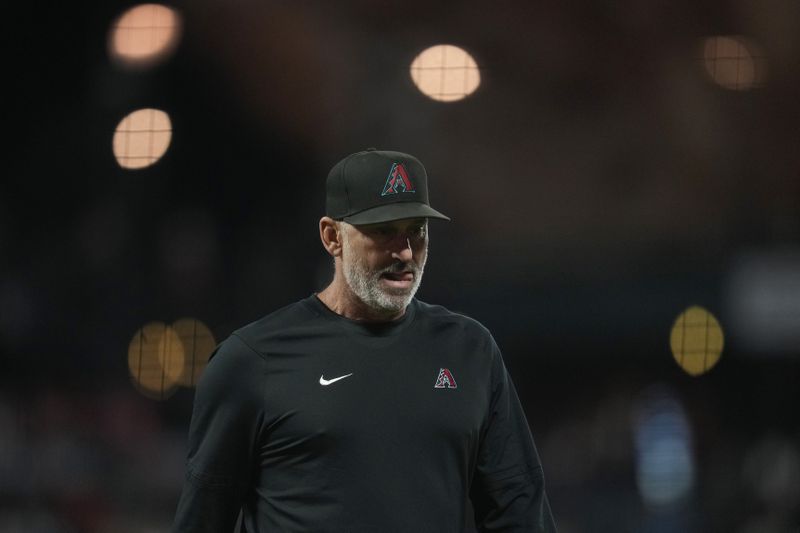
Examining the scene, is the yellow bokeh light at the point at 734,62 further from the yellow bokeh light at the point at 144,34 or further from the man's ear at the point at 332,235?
the man's ear at the point at 332,235

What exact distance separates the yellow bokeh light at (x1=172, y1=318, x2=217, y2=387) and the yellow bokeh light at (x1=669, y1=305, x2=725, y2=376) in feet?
7.26

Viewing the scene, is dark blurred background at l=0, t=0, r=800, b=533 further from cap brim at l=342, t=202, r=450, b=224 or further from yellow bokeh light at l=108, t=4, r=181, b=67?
cap brim at l=342, t=202, r=450, b=224

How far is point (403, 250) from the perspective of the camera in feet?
6.31

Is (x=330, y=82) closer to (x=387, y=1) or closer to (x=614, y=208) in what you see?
(x=387, y=1)

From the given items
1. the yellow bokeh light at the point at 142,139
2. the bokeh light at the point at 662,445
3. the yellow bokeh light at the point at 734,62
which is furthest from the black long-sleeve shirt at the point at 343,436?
the yellow bokeh light at the point at 734,62

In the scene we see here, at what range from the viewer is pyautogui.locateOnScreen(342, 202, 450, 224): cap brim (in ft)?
6.20

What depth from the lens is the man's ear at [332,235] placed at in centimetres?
199

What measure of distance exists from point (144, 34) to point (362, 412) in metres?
4.29

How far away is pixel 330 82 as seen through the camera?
566 cm

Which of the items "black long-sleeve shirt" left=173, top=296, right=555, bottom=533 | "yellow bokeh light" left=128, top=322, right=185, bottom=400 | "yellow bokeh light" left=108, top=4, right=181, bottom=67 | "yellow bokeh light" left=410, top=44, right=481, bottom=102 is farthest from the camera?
"yellow bokeh light" left=108, top=4, right=181, bottom=67

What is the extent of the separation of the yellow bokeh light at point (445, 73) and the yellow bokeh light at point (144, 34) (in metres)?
1.24

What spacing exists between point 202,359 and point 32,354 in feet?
2.76

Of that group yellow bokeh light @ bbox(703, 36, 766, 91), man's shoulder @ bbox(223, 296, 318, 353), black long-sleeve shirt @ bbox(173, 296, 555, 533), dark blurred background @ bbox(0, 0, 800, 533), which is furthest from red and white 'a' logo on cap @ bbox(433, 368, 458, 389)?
yellow bokeh light @ bbox(703, 36, 766, 91)

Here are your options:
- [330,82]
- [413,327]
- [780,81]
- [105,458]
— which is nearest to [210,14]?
[330,82]
